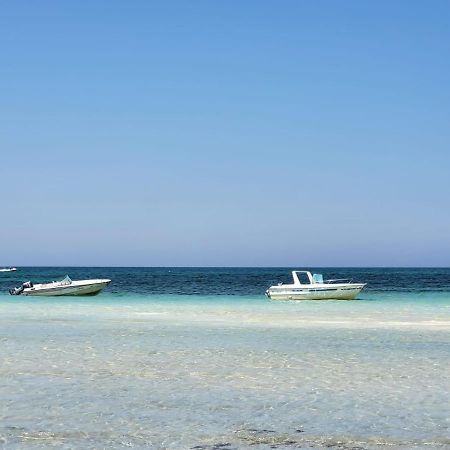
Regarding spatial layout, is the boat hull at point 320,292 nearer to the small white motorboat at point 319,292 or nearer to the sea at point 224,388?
the small white motorboat at point 319,292

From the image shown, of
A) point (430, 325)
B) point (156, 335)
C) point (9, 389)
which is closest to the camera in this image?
point (9, 389)

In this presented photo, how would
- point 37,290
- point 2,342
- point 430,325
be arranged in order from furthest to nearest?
point 37,290 → point 430,325 → point 2,342

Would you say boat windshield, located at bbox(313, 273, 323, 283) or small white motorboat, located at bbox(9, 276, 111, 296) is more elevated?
boat windshield, located at bbox(313, 273, 323, 283)

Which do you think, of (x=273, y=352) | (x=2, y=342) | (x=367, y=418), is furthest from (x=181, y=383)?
(x=2, y=342)

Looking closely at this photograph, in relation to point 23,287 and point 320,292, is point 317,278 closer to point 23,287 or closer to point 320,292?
point 320,292

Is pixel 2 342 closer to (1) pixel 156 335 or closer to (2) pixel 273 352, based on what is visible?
(1) pixel 156 335

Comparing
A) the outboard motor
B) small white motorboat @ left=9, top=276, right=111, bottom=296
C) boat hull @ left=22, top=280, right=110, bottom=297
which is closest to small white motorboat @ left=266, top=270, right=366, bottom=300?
small white motorboat @ left=9, top=276, right=111, bottom=296

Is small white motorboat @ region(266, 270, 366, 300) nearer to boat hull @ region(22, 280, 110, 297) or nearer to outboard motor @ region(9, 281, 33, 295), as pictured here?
boat hull @ region(22, 280, 110, 297)

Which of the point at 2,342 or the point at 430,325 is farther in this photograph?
the point at 430,325

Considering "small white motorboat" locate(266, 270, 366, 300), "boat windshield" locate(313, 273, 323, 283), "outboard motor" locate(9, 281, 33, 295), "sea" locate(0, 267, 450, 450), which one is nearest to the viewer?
"sea" locate(0, 267, 450, 450)

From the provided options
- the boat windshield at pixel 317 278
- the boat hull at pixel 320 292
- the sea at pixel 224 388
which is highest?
the boat windshield at pixel 317 278

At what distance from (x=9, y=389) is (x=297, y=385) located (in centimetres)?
607

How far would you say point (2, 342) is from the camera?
77.1ft

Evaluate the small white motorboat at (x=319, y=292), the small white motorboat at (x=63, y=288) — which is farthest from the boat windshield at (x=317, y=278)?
the small white motorboat at (x=63, y=288)
